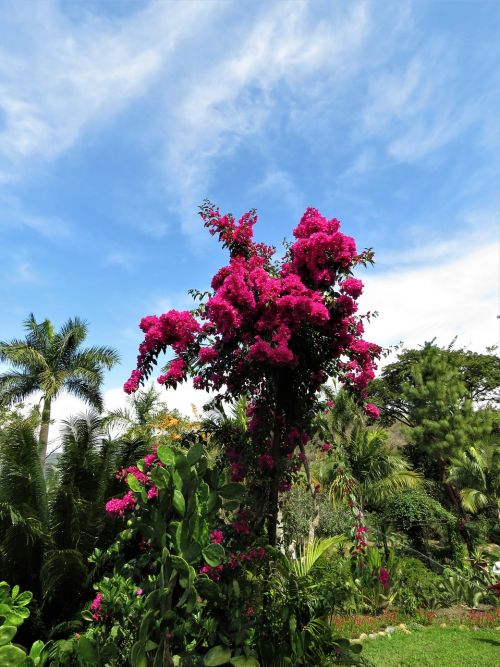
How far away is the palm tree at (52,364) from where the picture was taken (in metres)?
16.6

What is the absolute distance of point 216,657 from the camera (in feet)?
8.79

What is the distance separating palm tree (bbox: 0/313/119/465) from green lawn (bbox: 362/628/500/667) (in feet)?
43.5

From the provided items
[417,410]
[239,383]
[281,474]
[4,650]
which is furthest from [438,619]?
[417,410]

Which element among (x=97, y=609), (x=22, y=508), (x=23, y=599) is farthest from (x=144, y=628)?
(x=22, y=508)

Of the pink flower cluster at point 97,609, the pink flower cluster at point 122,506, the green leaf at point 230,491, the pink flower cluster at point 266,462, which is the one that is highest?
the pink flower cluster at point 266,462

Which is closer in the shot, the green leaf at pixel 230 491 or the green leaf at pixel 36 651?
the green leaf at pixel 36 651

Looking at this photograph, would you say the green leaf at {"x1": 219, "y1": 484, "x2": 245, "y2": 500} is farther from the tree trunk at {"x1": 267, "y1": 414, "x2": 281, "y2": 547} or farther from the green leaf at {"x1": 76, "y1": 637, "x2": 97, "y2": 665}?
the tree trunk at {"x1": 267, "y1": 414, "x2": 281, "y2": 547}

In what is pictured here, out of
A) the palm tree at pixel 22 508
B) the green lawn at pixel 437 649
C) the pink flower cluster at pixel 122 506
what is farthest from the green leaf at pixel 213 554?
the green lawn at pixel 437 649

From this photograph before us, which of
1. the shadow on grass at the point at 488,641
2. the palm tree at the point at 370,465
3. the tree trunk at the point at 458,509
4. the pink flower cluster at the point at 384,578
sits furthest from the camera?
the tree trunk at the point at 458,509

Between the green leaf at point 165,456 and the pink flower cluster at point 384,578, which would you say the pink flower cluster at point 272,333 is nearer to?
the green leaf at point 165,456

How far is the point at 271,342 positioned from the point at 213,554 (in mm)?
1847

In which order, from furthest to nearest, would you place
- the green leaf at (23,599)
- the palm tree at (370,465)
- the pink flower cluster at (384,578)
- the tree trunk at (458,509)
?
the tree trunk at (458,509) → the palm tree at (370,465) → the pink flower cluster at (384,578) → the green leaf at (23,599)

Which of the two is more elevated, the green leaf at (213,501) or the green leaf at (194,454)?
the green leaf at (194,454)

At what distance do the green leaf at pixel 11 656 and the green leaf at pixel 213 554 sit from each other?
3.14 ft
